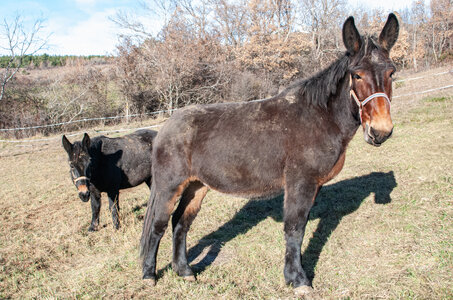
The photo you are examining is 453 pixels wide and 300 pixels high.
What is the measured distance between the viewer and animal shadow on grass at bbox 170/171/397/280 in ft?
13.5

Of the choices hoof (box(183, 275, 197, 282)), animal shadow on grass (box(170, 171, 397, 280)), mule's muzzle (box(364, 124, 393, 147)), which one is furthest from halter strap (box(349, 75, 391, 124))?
hoof (box(183, 275, 197, 282))

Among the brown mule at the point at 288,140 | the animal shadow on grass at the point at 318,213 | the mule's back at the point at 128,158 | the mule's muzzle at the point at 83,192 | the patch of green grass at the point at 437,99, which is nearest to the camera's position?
the brown mule at the point at 288,140

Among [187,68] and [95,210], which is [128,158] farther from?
[187,68]

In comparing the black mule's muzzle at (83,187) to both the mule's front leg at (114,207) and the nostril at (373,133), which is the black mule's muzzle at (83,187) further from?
the nostril at (373,133)

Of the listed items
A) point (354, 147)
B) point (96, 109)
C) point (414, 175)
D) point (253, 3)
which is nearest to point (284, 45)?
point (253, 3)

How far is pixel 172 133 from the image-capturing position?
3562 millimetres

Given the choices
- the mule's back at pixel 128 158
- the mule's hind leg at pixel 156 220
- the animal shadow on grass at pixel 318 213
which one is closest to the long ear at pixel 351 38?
the mule's hind leg at pixel 156 220

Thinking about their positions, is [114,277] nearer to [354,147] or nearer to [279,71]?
[354,147]

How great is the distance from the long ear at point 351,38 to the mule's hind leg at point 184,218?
7.87 feet

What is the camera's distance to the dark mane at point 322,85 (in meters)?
3.16

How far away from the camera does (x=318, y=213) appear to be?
17.0 feet

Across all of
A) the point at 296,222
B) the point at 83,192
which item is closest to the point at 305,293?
the point at 296,222

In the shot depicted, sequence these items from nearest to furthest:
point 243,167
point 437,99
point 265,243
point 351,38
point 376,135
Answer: point 376,135
point 351,38
point 243,167
point 265,243
point 437,99

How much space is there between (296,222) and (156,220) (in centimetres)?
170
